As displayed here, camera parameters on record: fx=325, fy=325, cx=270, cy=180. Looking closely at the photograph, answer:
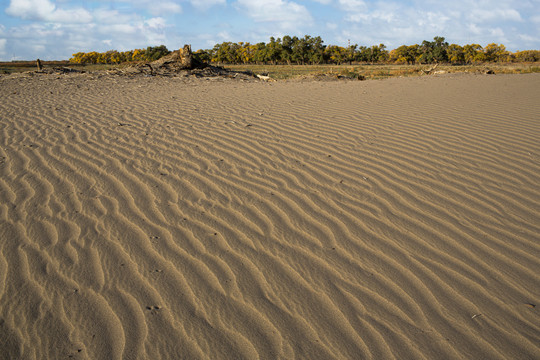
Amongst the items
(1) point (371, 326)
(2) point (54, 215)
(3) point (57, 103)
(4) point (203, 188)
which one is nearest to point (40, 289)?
(2) point (54, 215)

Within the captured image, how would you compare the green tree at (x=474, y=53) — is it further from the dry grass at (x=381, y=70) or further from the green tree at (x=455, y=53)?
the dry grass at (x=381, y=70)

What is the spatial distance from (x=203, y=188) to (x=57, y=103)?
24.5 feet

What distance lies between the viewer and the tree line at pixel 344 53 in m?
59.7

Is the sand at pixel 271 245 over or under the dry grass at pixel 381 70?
under

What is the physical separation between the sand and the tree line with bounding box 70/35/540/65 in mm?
54014

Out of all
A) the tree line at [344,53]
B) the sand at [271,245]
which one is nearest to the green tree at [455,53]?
the tree line at [344,53]

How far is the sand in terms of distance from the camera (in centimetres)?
174

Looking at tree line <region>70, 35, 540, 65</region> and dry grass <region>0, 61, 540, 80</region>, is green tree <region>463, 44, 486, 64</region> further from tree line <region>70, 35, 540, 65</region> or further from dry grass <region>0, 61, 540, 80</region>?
dry grass <region>0, 61, 540, 80</region>

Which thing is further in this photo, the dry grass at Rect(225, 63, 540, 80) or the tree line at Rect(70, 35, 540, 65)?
the tree line at Rect(70, 35, 540, 65)

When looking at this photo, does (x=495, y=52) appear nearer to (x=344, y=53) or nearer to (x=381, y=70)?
(x=344, y=53)

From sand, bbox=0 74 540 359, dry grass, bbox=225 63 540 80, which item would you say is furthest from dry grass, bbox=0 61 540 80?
sand, bbox=0 74 540 359

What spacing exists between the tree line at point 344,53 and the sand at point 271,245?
5401 cm

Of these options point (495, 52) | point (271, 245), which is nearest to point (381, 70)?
point (271, 245)

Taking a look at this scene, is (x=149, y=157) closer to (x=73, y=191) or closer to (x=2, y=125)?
(x=73, y=191)
